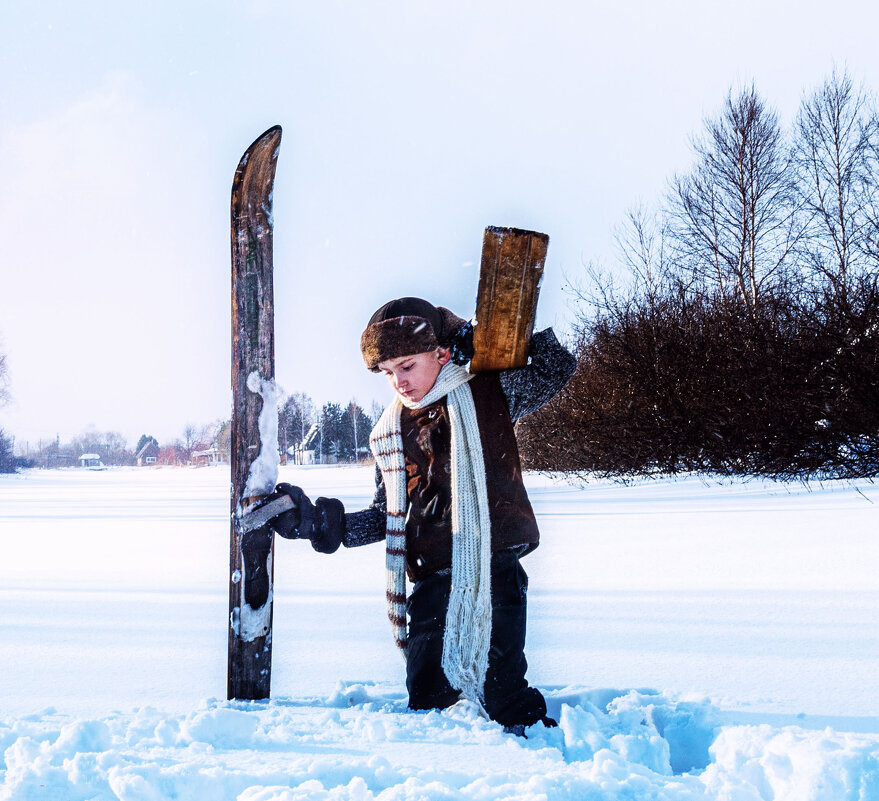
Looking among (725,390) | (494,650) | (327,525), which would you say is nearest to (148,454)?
(725,390)

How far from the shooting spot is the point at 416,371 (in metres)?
2.07

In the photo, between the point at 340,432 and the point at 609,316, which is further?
the point at 340,432

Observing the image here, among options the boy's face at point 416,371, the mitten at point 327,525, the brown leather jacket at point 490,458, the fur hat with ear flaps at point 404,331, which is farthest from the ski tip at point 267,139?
the mitten at point 327,525

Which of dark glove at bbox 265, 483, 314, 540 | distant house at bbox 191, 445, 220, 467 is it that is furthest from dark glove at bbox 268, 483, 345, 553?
distant house at bbox 191, 445, 220, 467

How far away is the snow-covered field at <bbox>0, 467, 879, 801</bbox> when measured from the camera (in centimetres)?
157

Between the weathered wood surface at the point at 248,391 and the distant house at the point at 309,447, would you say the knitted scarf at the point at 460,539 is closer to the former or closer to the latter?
the weathered wood surface at the point at 248,391

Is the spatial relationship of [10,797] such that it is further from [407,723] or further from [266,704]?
[407,723]

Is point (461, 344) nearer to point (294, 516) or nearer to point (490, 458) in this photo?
point (490, 458)

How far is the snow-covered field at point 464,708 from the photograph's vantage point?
5.15ft

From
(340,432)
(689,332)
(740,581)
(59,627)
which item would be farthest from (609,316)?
(340,432)

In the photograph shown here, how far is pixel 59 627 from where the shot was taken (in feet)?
10.2

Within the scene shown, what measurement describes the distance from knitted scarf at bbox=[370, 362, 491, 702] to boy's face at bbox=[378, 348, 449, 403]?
2 cm

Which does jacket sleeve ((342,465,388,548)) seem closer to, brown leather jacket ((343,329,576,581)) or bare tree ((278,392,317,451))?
brown leather jacket ((343,329,576,581))

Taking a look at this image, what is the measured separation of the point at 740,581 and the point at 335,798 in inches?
115
